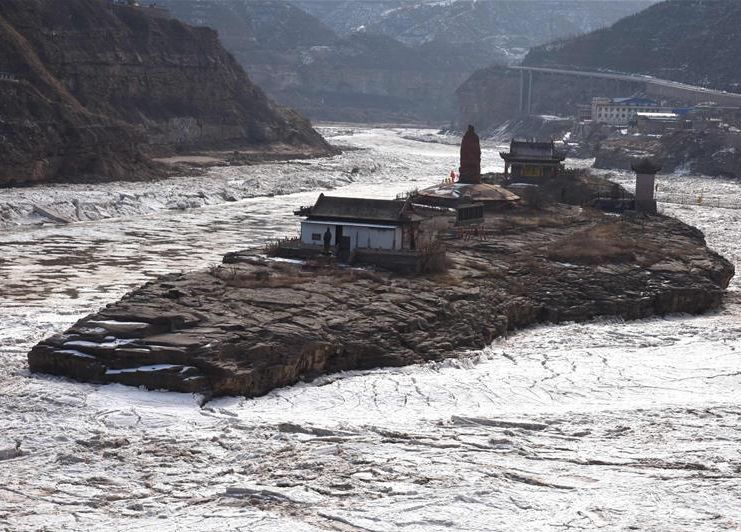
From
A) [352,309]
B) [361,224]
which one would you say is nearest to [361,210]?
[361,224]

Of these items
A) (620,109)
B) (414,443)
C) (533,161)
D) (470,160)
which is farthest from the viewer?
(620,109)

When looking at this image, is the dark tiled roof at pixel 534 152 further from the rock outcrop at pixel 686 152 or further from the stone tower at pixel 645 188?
the rock outcrop at pixel 686 152

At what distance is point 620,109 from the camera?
176125 mm

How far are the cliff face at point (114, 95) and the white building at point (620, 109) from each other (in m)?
46.3

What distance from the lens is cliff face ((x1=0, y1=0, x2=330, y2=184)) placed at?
9481 cm

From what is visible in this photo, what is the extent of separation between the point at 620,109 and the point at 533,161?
312 ft

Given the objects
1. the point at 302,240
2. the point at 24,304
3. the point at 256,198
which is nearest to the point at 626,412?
the point at 302,240

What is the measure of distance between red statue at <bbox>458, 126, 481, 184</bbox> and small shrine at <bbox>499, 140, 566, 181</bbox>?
14.5 metres

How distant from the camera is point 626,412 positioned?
33438 mm

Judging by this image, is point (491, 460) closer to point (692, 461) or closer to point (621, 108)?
point (692, 461)

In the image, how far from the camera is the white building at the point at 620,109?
174875 mm

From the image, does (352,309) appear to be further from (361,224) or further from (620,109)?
(620,109)

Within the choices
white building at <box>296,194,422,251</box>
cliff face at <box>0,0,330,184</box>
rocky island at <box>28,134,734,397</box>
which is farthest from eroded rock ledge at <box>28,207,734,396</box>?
cliff face at <box>0,0,330,184</box>

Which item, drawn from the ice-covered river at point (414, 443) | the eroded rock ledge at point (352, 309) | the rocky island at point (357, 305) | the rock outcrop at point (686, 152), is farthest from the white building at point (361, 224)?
the rock outcrop at point (686, 152)
